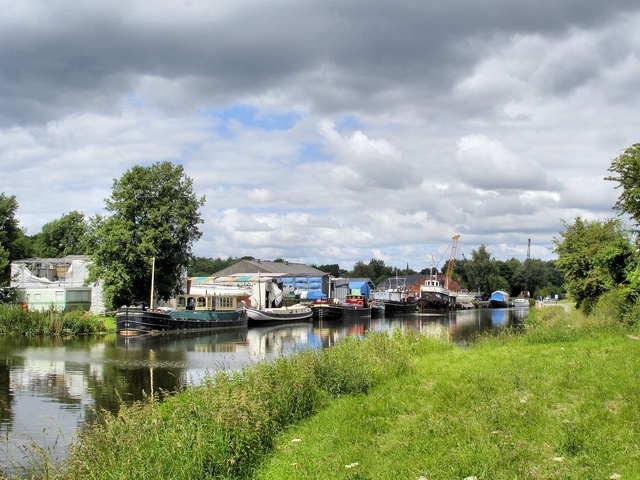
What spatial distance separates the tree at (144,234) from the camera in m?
47.0

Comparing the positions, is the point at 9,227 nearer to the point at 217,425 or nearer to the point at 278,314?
the point at 278,314

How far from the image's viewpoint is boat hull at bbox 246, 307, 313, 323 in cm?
5475

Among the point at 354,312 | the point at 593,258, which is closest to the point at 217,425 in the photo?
the point at 593,258

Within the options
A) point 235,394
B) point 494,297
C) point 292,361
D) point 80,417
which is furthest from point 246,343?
point 494,297

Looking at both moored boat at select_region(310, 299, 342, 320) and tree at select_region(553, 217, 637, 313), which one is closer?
tree at select_region(553, 217, 637, 313)

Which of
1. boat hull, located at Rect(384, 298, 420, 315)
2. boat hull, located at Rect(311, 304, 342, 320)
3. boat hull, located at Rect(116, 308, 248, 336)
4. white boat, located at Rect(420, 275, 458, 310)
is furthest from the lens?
white boat, located at Rect(420, 275, 458, 310)

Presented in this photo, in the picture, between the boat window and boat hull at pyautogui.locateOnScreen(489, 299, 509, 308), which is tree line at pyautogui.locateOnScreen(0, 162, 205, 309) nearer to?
the boat window

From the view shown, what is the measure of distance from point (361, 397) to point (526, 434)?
13.5 feet

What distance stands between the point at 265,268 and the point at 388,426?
3337 inches

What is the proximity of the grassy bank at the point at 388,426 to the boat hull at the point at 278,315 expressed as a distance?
41.9 metres

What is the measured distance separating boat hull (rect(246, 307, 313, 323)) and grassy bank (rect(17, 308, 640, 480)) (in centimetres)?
4193

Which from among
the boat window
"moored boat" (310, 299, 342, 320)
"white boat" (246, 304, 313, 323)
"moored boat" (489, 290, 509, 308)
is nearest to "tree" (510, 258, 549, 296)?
"moored boat" (489, 290, 509, 308)

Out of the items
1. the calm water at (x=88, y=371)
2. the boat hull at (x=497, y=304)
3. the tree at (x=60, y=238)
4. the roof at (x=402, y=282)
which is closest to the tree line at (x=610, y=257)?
the calm water at (x=88, y=371)

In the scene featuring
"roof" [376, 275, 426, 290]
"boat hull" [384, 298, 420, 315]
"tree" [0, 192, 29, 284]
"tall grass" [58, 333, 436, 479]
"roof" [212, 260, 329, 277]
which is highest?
"tree" [0, 192, 29, 284]
